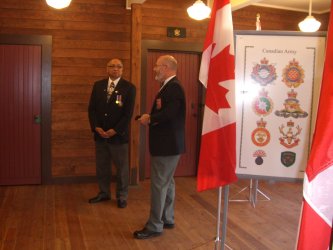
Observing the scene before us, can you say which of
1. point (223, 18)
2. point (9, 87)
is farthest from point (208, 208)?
point (9, 87)

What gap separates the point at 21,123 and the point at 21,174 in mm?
650

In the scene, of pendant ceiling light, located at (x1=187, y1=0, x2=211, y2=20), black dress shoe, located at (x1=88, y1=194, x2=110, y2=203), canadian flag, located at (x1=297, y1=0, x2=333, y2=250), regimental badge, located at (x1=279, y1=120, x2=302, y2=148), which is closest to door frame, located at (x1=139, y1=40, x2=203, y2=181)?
pendant ceiling light, located at (x1=187, y1=0, x2=211, y2=20)

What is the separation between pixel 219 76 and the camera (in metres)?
2.24

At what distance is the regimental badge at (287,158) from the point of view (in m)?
2.37

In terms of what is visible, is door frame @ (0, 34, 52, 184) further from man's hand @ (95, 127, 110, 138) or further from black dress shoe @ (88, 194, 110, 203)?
man's hand @ (95, 127, 110, 138)

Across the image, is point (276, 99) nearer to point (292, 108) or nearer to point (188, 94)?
point (292, 108)

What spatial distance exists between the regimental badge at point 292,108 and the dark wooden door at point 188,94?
10.3 feet

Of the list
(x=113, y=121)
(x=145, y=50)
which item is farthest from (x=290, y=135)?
(x=145, y=50)

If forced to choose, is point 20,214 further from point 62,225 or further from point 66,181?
point 66,181

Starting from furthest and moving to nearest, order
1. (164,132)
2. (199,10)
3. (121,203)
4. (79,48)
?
(79,48) → (199,10) → (121,203) → (164,132)

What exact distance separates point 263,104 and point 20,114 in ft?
11.4

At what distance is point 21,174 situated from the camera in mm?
4918

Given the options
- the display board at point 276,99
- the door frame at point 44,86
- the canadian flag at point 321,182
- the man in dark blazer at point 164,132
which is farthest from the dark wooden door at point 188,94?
the canadian flag at point 321,182

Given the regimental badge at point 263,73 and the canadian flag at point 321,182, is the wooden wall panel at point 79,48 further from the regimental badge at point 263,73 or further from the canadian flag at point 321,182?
the canadian flag at point 321,182
